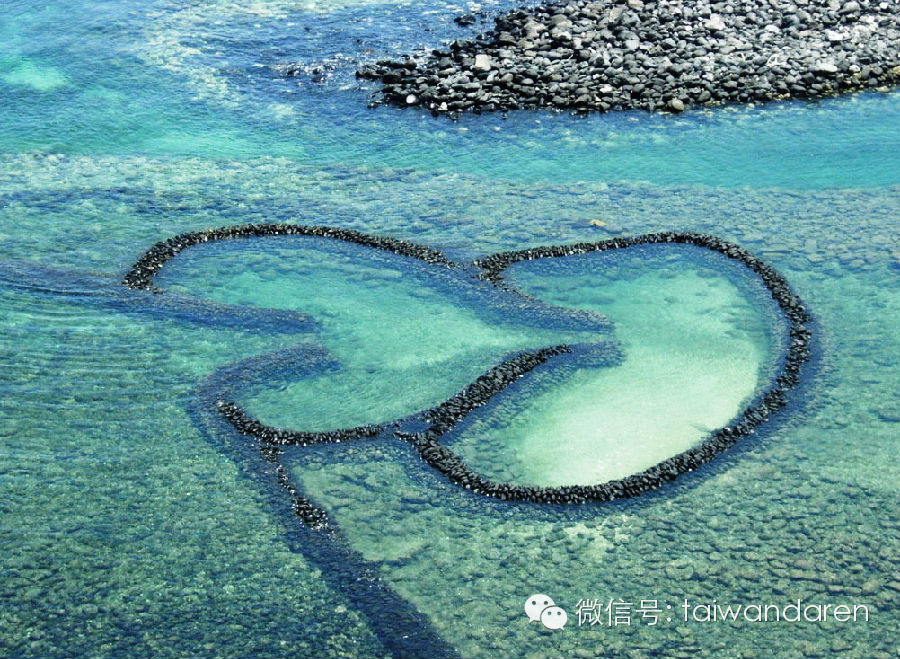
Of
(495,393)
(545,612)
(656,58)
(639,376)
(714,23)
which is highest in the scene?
(714,23)

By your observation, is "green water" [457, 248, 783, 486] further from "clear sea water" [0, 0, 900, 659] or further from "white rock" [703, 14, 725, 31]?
"white rock" [703, 14, 725, 31]

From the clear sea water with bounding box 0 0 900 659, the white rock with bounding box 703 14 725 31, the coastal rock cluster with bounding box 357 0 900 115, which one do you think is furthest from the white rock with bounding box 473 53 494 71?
the white rock with bounding box 703 14 725 31

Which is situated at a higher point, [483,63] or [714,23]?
[714,23]

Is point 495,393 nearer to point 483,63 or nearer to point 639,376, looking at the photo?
point 639,376

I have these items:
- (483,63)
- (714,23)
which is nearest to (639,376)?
(483,63)

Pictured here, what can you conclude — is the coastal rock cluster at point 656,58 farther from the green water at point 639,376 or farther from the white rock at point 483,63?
the green water at point 639,376

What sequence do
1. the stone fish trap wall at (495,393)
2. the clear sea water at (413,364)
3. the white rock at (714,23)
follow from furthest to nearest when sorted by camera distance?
the white rock at (714,23), the stone fish trap wall at (495,393), the clear sea water at (413,364)

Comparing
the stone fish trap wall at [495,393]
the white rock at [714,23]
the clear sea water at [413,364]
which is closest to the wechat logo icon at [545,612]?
the clear sea water at [413,364]

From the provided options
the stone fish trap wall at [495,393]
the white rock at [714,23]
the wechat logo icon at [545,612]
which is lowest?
the wechat logo icon at [545,612]
